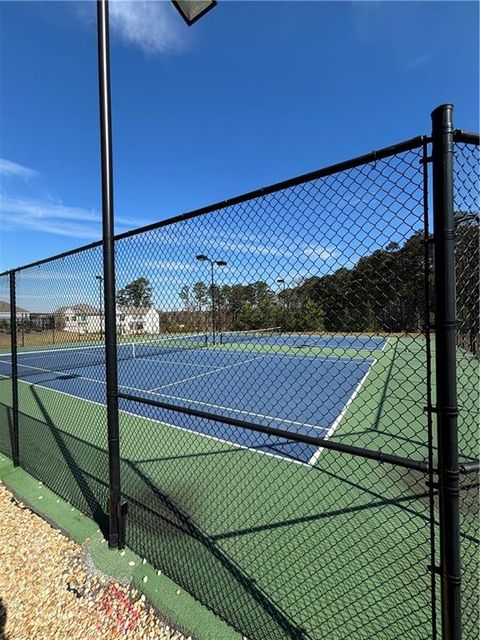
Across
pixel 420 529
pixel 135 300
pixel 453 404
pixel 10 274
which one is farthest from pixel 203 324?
pixel 10 274

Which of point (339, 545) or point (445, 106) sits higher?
point (445, 106)

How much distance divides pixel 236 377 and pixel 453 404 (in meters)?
10.9

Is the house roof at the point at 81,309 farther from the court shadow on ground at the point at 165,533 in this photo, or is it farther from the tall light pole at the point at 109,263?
the court shadow on ground at the point at 165,533

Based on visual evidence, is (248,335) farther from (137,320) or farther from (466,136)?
(466,136)

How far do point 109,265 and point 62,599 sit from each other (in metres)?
2.32

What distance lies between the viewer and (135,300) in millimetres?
3115

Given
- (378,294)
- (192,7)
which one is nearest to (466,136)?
(378,294)

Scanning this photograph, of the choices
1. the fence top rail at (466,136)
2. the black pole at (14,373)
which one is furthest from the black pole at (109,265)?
the fence top rail at (466,136)

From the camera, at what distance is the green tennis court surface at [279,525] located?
2.19 m

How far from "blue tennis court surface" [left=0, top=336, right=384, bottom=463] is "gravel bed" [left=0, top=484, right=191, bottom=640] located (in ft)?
6.44

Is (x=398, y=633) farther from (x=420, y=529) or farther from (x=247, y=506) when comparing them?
(x=247, y=506)

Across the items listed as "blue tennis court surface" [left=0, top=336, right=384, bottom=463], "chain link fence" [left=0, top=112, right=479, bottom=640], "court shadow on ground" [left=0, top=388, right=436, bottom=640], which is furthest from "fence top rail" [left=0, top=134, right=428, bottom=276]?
"court shadow on ground" [left=0, top=388, right=436, bottom=640]

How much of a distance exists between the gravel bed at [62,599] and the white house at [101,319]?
6.00ft

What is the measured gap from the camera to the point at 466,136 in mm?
1326
